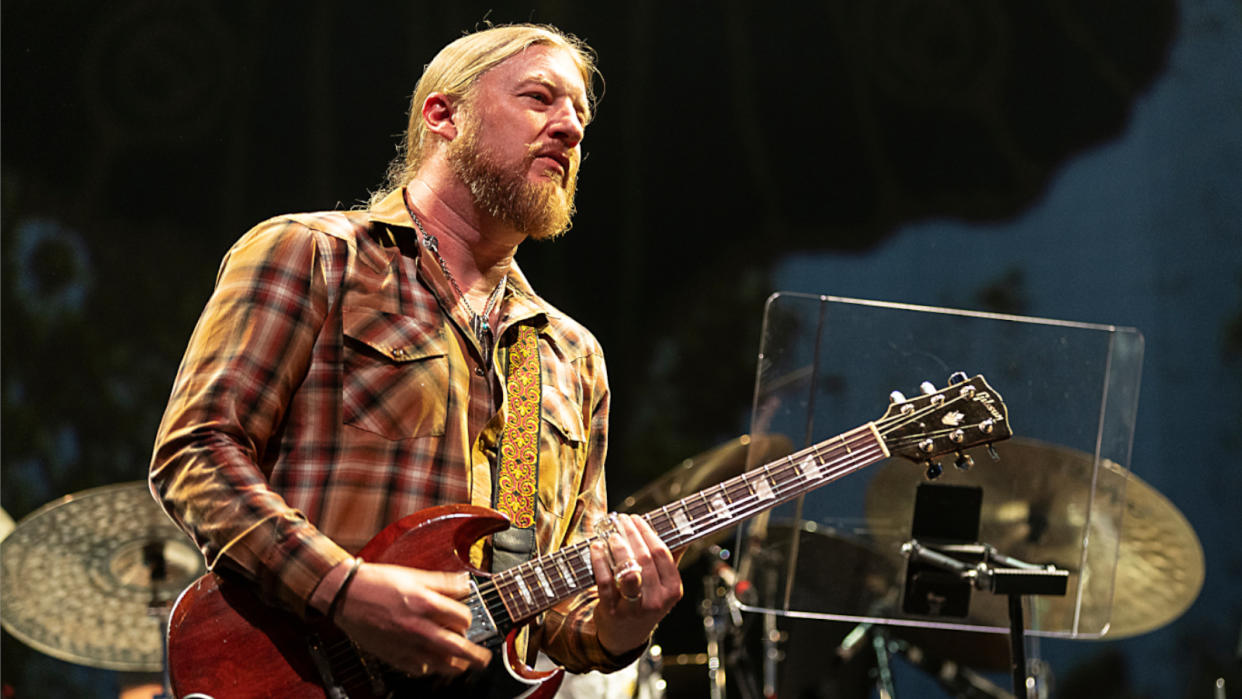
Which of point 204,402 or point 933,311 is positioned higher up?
point 933,311

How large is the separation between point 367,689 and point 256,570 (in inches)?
11.0

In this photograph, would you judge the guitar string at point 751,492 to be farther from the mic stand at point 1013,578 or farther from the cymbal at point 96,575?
the cymbal at point 96,575

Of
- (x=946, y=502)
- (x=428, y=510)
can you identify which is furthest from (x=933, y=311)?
(x=428, y=510)

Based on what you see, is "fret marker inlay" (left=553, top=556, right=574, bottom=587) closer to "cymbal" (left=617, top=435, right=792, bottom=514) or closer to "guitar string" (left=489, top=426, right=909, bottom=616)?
"guitar string" (left=489, top=426, right=909, bottom=616)

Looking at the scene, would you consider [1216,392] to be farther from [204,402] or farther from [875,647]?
[204,402]

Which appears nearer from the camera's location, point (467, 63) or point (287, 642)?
point (287, 642)

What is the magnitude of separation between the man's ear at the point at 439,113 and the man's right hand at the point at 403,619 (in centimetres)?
105

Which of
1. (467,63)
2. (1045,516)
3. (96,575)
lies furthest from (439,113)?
(96,575)

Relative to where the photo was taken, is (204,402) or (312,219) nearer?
(204,402)

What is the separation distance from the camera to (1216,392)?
5195 millimetres

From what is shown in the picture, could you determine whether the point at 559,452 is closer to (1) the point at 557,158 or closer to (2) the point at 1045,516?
(1) the point at 557,158

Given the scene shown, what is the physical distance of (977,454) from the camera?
2.81m

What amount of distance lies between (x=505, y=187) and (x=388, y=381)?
1.74 feet

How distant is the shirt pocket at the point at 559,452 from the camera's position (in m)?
2.28
